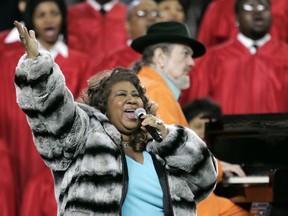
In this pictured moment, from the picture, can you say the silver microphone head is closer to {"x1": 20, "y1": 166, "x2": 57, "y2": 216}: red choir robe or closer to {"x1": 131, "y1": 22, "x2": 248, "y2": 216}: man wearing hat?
{"x1": 131, "y1": 22, "x2": 248, "y2": 216}: man wearing hat

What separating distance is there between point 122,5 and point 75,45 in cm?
72

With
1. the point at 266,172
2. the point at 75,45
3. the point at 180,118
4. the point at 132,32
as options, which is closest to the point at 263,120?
the point at 266,172

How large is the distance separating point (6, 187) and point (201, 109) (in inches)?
64.3

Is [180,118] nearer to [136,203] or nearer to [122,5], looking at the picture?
[136,203]

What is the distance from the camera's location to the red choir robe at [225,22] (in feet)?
35.1

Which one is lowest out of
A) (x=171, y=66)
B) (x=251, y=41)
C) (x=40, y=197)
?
(x=40, y=197)

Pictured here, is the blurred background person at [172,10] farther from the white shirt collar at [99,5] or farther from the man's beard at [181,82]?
the man's beard at [181,82]

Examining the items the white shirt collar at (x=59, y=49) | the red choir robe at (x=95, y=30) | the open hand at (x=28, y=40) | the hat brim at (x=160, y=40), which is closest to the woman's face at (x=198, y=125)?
the hat brim at (x=160, y=40)

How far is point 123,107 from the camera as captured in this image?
5.57m

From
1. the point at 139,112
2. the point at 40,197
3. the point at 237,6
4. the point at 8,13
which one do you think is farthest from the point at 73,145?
the point at 8,13

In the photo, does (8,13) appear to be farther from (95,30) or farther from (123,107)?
(123,107)

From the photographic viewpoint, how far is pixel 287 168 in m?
6.98

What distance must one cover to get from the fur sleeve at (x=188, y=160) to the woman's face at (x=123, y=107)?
18 cm

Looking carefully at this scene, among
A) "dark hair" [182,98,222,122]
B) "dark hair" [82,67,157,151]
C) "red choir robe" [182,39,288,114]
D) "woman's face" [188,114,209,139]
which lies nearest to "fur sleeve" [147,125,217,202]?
"dark hair" [82,67,157,151]
